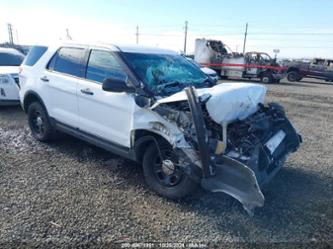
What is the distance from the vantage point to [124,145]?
390 centimetres

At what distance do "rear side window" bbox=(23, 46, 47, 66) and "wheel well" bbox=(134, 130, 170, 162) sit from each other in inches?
104

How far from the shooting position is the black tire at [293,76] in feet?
74.8

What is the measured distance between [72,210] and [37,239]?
1.77 ft

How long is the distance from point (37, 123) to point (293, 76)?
21.6 meters

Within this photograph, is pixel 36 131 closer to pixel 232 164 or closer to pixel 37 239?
pixel 37 239

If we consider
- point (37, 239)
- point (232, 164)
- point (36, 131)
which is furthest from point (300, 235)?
point (36, 131)

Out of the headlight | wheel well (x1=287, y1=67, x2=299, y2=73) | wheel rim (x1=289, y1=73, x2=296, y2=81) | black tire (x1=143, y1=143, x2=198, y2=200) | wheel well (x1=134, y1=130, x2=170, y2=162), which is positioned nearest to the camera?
black tire (x1=143, y1=143, x2=198, y2=200)

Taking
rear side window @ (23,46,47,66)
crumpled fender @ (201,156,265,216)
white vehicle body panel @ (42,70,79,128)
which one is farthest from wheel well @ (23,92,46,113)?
crumpled fender @ (201,156,265,216)

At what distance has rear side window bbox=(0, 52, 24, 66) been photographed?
29.2 ft

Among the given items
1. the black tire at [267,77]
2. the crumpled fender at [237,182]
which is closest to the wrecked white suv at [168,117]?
the crumpled fender at [237,182]

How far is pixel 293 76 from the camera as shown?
23.0 metres

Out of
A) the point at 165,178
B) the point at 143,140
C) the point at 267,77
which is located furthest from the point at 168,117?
the point at 267,77

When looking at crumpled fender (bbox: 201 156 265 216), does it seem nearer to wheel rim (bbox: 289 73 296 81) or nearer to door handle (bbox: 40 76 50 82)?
door handle (bbox: 40 76 50 82)

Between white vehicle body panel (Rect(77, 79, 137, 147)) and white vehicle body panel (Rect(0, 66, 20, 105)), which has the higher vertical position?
white vehicle body panel (Rect(77, 79, 137, 147))
